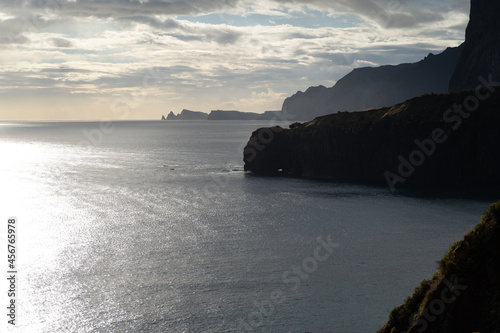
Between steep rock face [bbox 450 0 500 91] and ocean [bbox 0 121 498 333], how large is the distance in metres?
89.3

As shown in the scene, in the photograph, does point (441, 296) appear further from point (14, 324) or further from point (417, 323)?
point (14, 324)

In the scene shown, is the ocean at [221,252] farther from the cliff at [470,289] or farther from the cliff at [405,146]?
the cliff at [470,289]

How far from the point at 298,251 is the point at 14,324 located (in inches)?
1164

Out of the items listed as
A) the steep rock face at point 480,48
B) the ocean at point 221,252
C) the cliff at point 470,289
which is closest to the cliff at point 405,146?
the ocean at point 221,252

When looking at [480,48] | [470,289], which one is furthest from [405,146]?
[470,289]

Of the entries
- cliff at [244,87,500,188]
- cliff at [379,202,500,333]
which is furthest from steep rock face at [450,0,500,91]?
cliff at [379,202,500,333]

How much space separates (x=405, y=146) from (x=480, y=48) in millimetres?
85083

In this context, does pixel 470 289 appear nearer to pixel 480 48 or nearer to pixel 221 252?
pixel 221 252

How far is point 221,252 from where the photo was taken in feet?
171

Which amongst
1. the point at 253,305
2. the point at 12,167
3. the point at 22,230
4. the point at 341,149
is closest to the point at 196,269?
the point at 253,305

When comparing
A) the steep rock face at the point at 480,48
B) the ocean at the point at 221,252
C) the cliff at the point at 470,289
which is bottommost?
the ocean at the point at 221,252

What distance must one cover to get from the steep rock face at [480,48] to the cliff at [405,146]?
6367 centimetres

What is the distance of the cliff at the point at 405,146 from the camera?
330ft

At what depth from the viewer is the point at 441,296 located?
69.3 feet
